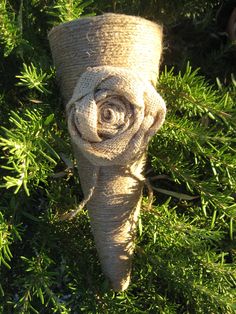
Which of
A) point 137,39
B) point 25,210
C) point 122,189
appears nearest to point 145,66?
point 137,39

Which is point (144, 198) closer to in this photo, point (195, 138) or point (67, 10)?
point (195, 138)

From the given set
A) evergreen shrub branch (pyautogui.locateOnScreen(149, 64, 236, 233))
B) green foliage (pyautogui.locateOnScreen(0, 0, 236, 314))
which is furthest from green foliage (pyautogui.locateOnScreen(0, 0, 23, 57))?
evergreen shrub branch (pyautogui.locateOnScreen(149, 64, 236, 233))

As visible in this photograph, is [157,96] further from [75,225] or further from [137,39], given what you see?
[75,225]

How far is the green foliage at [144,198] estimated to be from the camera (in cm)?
45

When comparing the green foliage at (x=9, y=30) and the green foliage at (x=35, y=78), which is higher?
the green foliage at (x=9, y=30)

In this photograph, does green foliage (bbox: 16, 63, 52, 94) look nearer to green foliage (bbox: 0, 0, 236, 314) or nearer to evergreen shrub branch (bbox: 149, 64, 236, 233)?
green foliage (bbox: 0, 0, 236, 314)

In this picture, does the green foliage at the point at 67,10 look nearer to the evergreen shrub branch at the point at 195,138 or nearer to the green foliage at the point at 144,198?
the green foliage at the point at 144,198

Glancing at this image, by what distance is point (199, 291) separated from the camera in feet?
1.57

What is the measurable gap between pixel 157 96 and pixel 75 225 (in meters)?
0.22

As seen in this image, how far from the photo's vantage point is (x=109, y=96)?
0.41 meters

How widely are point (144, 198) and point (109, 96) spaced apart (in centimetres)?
17

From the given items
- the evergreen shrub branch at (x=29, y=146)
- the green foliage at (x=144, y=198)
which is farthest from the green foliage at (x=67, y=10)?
the evergreen shrub branch at (x=29, y=146)

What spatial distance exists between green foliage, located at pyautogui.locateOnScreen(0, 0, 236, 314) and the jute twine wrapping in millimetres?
32

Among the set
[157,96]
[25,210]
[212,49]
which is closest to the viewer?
[157,96]
